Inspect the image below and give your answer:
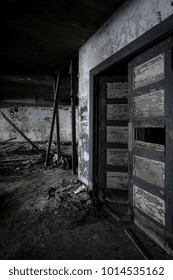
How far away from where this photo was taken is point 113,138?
3.62m

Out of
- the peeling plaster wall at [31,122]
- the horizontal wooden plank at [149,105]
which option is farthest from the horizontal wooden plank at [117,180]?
the peeling plaster wall at [31,122]

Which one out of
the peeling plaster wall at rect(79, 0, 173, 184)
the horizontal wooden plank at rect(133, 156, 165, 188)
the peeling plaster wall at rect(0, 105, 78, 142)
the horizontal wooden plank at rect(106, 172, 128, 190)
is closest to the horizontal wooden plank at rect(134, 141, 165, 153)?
the horizontal wooden plank at rect(133, 156, 165, 188)

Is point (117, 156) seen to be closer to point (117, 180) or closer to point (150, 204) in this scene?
point (117, 180)

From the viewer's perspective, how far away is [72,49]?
183 inches

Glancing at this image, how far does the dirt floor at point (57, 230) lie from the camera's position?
2234mm

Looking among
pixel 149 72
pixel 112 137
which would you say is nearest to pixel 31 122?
pixel 112 137

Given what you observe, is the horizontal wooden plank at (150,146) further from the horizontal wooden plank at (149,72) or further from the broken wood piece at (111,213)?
the broken wood piece at (111,213)

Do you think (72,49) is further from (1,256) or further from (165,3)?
(1,256)

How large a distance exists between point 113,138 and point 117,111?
0.50m

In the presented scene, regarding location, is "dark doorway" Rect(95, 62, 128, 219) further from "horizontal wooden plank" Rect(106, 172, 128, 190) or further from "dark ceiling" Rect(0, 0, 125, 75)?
"dark ceiling" Rect(0, 0, 125, 75)

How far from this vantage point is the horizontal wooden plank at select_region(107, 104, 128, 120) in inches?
140

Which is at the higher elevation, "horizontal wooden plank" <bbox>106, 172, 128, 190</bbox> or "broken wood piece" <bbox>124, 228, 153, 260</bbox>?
"horizontal wooden plank" <bbox>106, 172, 128, 190</bbox>

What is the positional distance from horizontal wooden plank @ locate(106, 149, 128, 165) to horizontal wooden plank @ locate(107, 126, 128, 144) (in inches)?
7.3

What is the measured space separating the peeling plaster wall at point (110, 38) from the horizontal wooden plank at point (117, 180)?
0.44 meters
